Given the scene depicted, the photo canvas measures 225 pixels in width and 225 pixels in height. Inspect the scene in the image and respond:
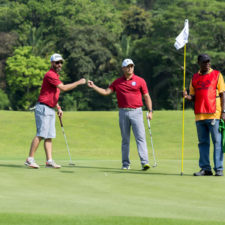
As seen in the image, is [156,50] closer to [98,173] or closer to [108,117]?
[108,117]

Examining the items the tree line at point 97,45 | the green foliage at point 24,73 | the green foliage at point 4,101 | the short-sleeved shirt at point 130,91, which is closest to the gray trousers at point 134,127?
the short-sleeved shirt at point 130,91

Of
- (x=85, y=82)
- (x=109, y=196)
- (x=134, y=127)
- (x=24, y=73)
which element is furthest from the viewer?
(x=24, y=73)

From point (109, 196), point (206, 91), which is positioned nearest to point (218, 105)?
point (206, 91)

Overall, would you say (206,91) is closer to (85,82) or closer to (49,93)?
(85,82)

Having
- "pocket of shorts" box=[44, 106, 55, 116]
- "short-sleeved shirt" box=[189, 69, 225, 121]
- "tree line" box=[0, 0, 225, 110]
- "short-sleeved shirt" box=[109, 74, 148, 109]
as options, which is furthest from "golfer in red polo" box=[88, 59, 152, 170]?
"tree line" box=[0, 0, 225, 110]

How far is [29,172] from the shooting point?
9.61 metres

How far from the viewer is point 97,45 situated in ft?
244

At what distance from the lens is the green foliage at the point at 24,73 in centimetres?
7181

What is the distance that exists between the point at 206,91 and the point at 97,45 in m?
65.2

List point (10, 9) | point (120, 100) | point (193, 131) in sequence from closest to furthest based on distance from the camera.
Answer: point (120, 100), point (193, 131), point (10, 9)

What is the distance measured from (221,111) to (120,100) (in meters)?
2.01

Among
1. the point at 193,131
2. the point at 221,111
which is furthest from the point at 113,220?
the point at 193,131

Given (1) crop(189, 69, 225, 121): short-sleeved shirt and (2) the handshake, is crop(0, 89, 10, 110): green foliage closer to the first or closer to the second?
(2) the handshake

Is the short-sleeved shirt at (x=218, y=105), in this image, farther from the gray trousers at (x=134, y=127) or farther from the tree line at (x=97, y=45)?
the tree line at (x=97, y=45)
